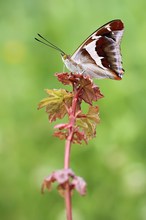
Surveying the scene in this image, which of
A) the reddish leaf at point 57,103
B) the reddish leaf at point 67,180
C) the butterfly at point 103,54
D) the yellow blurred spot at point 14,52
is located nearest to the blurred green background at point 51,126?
the yellow blurred spot at point 14,52

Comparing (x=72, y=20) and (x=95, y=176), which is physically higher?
(x=72, y=20)

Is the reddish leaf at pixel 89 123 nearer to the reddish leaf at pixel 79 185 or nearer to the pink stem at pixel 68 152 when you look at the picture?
the pink stem at pixel 68 152

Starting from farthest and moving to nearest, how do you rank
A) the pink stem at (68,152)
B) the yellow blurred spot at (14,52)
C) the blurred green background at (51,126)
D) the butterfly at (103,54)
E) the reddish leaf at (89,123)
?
the yellow blurred spot at (14,52)
the blurred green background at (51,126)
the butterfly at (103,54)
the reddish leaf at (89,123)
the pink stem at (68,152)

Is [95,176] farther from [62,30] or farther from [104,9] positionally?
[104,9]

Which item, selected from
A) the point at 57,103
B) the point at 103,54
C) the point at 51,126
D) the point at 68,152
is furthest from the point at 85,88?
the point at 51,126

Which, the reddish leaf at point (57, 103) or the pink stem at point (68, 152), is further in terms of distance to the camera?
the reddish leaf at point (57, 103)

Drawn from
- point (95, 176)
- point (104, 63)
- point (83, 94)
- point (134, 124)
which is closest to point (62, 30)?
point (134, 124)

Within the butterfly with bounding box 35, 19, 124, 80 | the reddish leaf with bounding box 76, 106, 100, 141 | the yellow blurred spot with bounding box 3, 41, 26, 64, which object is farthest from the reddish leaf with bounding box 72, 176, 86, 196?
the yellow blurred spot with bounding box 3, 41, 26, 64
